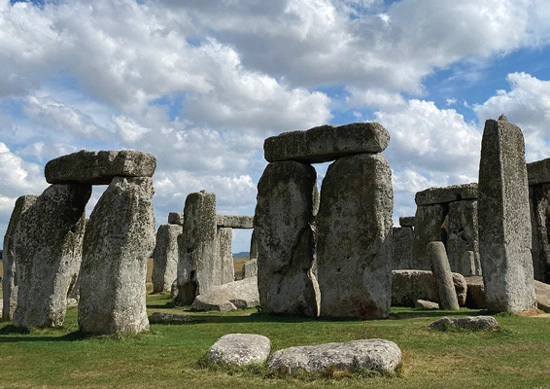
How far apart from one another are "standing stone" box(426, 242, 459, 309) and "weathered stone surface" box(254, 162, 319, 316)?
118 inches

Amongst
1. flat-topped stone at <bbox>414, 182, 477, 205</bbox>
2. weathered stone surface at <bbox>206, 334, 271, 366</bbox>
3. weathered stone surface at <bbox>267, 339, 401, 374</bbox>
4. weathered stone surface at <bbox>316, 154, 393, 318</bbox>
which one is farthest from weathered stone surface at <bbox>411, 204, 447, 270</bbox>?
weathered stone surface at <bbox>267, 339, 401, 374</bbox>

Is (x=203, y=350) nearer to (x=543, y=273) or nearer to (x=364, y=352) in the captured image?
(x=364, y=352)

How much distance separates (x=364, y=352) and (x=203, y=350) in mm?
2850

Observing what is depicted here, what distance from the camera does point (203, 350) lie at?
8.80m

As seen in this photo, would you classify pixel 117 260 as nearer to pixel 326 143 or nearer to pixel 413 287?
pixel 326 143

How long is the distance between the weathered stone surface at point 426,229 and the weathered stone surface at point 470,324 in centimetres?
1261

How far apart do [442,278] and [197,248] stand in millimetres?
7799

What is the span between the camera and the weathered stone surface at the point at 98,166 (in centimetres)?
1016

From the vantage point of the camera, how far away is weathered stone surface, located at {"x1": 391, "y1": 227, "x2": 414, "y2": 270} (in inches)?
1059

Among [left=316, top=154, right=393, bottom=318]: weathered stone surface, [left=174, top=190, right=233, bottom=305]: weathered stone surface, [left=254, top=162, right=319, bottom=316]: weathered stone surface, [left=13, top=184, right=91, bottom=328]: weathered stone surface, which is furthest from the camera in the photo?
[left=174, top=190, right=233, bottom=305]: weathered stone surface

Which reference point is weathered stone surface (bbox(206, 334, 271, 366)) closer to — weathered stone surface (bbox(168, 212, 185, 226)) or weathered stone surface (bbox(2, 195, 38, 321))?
weathered stone surface (bbox(2, 195, 38, 321))

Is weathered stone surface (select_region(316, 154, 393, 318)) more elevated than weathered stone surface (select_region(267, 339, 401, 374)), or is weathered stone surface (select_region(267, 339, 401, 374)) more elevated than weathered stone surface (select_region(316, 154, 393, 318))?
weathered stone surface (select_region(316, 154, 393, 318))

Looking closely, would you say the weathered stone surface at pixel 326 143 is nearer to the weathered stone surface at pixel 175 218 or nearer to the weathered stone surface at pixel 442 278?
the weathered stone surface at pixel 442 278

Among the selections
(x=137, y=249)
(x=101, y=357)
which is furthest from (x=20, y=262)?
(x=101, y=357)
